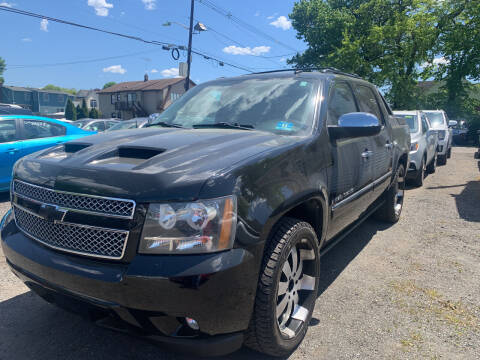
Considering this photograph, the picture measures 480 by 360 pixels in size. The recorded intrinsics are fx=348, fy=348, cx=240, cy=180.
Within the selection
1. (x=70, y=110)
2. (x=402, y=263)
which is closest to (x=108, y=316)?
(x=402, y=263)

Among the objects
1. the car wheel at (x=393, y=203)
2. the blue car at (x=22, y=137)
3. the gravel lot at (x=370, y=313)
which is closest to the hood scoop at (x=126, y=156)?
the gravel lot at (x=370, y=313)

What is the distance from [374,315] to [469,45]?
3069 cm

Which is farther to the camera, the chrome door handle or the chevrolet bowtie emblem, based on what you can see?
the chrome door handle

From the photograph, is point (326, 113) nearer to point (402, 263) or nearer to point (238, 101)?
point (238, 101)

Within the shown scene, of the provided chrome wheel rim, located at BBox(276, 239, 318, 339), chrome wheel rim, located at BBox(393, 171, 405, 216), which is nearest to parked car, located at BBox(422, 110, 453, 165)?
chrome wheel rim, located at BBox(393, 171, 405, 216)

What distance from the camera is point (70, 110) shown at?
4994cm

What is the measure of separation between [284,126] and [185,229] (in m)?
1.34

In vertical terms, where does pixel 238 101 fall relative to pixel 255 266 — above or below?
above

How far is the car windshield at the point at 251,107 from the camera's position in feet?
8.92

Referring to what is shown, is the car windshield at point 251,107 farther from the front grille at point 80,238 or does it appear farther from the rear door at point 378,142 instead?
the front grille at point 80,238

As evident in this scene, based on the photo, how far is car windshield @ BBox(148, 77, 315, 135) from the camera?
8.92ft

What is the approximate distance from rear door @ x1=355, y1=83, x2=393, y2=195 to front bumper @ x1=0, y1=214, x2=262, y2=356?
2.40 m

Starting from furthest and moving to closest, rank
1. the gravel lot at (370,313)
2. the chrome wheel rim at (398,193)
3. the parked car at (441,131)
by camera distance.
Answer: the parked car at (441,131) → the chrome wheel rim at (398,193) → the gravel lot at (370,313)

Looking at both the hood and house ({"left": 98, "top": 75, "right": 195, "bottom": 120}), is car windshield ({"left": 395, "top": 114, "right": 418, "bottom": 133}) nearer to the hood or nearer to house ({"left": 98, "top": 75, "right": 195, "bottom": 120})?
the hood
